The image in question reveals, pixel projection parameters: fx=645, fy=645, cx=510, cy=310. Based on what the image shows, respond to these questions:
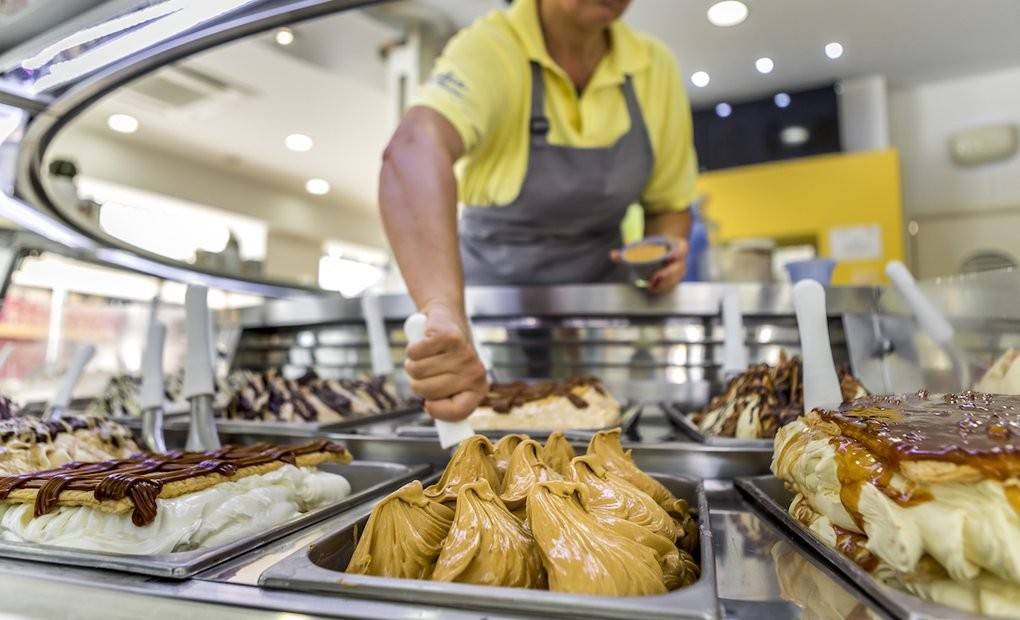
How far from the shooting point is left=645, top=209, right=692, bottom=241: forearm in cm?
238

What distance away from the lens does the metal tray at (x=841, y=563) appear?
0.47m

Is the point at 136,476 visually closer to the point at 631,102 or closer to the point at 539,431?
the point at 539,431

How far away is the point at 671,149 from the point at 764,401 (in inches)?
50.9

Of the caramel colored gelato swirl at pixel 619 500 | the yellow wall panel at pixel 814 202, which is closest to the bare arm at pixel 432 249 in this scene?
the caramel colored gelato swirl at pixel 619 500

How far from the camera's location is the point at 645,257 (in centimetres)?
164

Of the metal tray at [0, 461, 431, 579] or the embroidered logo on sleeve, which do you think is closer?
the metal tray at [0, 461, 431, 579]

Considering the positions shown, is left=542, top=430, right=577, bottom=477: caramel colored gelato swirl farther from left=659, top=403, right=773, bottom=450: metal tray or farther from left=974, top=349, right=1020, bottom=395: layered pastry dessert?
left=974, top=349, right=1020, bottom=395: layered pastry dessert

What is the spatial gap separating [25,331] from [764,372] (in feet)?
11.3

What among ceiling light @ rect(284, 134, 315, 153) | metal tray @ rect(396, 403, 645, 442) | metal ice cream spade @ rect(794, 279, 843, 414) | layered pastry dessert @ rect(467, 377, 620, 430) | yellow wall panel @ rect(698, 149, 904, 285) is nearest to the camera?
metal ice cream spade @ rect(794, 279, 843, 414)

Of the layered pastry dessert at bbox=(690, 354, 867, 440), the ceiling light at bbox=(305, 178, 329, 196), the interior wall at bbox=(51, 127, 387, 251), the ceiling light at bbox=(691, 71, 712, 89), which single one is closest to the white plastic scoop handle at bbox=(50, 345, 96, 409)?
the layered pastry dessert at bbox=(690, 354, 867, 440)

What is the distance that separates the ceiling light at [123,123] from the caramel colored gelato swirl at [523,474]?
7.48 meters

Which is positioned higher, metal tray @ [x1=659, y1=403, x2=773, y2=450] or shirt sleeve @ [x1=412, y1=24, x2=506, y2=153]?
shirt sleeve @ [x1=412, y1=24, x2=506, y2=153]

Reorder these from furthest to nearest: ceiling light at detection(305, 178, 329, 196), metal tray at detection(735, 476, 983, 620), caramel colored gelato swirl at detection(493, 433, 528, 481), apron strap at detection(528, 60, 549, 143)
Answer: ceiling light at detection(305, 178, 329, 196)
apron strap at detection(528, 60, 549, 143)
caramel colored gelato swirl at detection(493, 433, 528, 481)
metal tray at detection(735, 476, 983, 620)

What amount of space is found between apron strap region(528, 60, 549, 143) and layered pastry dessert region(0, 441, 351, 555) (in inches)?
54.5
